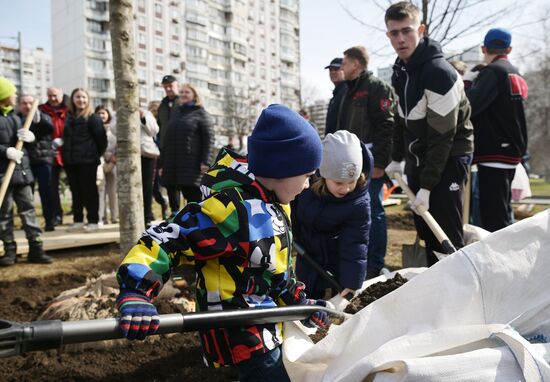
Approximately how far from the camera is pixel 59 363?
107 inches

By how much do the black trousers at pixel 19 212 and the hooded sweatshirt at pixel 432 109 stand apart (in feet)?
12.5

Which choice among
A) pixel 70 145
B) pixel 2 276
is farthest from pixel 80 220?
pixel 2 276

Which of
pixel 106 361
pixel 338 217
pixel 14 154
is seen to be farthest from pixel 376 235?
pixel 14 154

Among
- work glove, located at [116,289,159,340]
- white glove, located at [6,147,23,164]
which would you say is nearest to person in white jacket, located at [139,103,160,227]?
white glove, located at [6,147,23,164]

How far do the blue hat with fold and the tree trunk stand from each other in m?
2.98

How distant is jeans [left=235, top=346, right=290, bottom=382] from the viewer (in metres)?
1.60

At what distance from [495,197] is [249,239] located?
3.09 meters

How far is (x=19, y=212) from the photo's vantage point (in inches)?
196

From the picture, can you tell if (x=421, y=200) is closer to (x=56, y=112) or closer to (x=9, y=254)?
(x=9, y=254)

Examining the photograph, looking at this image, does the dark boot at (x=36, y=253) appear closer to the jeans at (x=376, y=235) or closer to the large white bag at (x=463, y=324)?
the jeans at (x=376, y=235)

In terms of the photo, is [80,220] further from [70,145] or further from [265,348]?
[265,348]

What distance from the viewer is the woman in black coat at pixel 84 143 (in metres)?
6.06

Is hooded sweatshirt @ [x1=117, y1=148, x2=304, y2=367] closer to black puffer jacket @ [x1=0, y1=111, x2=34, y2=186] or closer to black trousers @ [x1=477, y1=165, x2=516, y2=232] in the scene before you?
black trousers @ [x1=477, y1=165, x2=516, y2=232]

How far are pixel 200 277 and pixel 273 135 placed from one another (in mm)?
531
